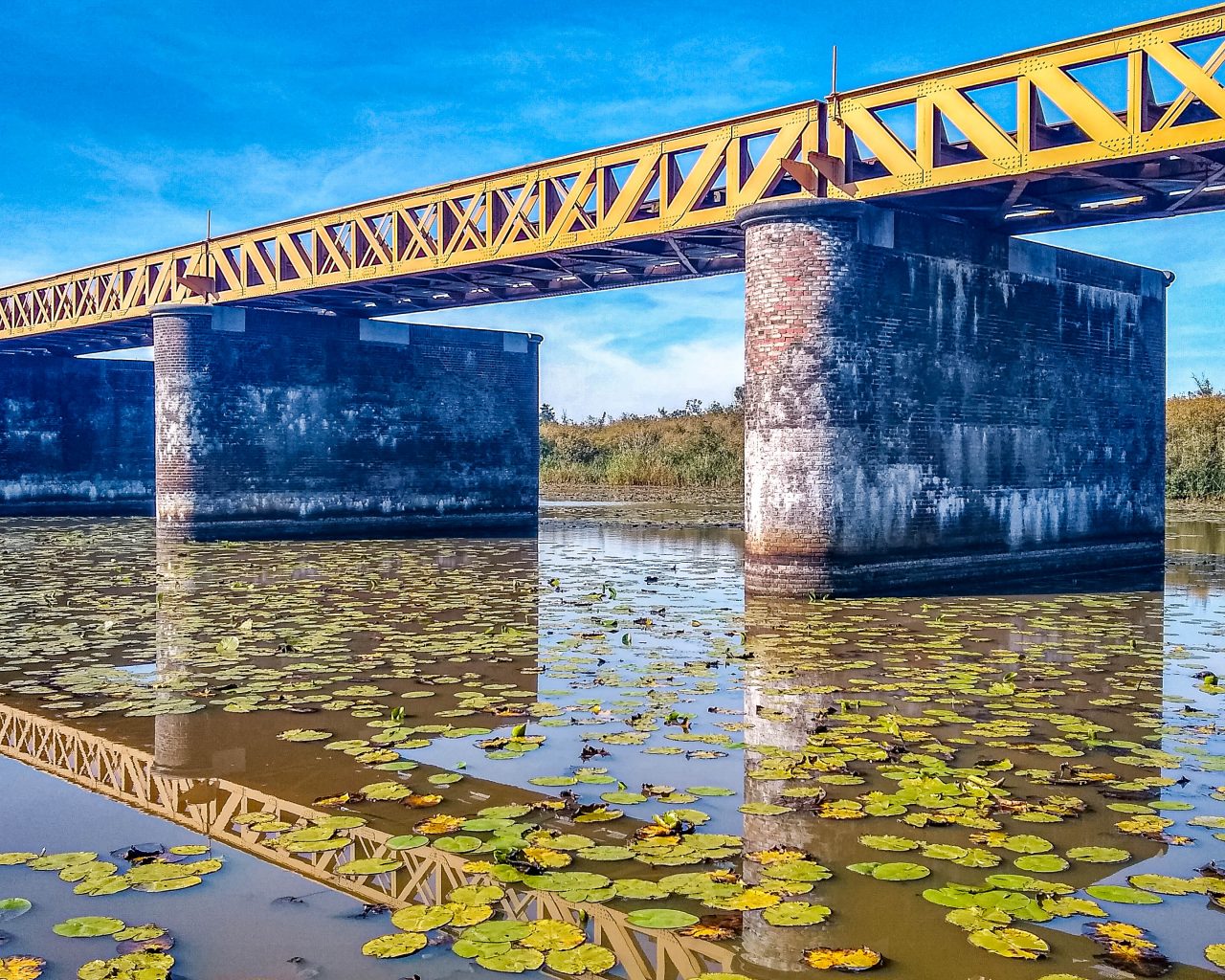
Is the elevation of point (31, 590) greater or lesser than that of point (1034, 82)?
lesser

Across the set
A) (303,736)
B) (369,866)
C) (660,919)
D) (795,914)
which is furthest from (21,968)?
(303,736)

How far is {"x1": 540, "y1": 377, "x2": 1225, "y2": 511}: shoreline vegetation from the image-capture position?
1171 inches

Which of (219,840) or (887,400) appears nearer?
(219,840)

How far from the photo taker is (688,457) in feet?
130

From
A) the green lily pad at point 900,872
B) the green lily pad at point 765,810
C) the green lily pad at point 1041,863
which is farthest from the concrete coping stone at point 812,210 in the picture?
the green lily pad at point 900,872

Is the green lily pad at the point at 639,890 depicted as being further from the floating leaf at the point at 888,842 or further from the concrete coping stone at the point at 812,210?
the concrete coping stone at the point at 812,210

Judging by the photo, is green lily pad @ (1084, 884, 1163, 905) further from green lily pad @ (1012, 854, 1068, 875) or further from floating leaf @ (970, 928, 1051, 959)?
floating leaf @ (970, 928, 1051, 959)

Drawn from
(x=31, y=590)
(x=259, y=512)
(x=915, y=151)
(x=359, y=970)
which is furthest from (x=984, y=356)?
(x=259, y=512)

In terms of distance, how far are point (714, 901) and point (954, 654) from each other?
5.20 meters

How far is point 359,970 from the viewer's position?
319 cm

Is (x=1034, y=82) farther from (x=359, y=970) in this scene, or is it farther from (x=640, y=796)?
(x=359, y=970)

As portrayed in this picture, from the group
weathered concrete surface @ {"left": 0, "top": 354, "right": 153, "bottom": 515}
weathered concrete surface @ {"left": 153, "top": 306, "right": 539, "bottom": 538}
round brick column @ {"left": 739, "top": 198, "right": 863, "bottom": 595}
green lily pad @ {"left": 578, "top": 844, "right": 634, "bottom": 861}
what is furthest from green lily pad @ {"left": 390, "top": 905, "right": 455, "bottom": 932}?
weathered concrete surface @ {"left": 0, "top": 354, "right": 153, "bottom": 515}

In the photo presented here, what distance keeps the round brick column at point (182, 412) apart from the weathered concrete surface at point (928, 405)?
11708 millimetres

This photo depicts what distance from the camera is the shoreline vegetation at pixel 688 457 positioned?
2973 centimetres
